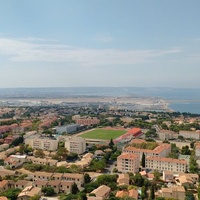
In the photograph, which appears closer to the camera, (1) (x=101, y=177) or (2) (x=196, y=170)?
(1) (x=101, y=177)

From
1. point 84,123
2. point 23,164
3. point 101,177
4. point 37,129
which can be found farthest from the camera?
point 84,123

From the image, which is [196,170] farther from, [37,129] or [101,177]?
[37,129]

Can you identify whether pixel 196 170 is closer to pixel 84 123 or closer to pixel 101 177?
pixel 101 177

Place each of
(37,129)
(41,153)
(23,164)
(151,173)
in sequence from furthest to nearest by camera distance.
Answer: (37,129)
(41,153)
(23,164)
(151,173)

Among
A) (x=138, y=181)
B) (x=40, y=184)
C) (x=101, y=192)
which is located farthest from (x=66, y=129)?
(x=101, y=192)

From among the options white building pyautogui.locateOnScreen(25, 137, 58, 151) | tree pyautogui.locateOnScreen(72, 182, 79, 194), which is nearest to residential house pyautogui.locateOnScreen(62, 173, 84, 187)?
tree pyautogui.locateOnScreen(72, 182, 79, 194)

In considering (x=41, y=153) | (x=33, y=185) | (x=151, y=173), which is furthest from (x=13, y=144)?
(x=151, y=173)

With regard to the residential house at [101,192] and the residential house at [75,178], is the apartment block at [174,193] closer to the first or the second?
the residential house at [101,192]

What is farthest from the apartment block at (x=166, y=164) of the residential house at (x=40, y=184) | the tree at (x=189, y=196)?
the residential house at (x=40, y=184)
